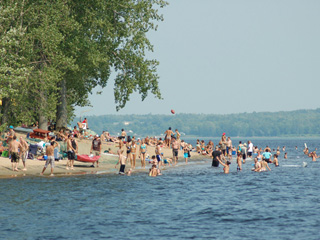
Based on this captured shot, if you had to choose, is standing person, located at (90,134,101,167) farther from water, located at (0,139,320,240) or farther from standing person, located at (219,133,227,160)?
standing person, located at (219,133,227,160)

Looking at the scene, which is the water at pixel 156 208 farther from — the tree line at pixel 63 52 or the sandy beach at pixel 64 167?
the tree line at pixel 63 52

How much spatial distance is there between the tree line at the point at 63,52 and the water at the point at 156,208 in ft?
28.6

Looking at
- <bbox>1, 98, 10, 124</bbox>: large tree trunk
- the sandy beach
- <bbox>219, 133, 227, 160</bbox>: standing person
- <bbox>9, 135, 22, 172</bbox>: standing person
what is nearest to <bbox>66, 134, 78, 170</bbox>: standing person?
the sandy beach

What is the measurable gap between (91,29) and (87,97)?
15331 millimetres

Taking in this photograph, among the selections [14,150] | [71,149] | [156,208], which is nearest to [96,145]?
[71,149]

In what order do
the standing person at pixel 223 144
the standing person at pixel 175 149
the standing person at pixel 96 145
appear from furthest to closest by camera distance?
1. the standing person at pixel 223 144
2. the standing person at pixel 175 149
3. the standing person at pixel 96 145

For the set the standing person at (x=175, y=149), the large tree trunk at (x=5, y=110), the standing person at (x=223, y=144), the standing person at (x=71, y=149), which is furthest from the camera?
the standing person at (x=223, y=144)

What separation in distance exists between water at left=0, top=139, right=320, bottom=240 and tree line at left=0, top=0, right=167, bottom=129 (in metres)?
8.73

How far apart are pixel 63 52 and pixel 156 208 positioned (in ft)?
68.3

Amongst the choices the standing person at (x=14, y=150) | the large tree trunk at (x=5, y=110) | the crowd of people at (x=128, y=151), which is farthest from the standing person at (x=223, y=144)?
the standing person at (x=14, y=150)

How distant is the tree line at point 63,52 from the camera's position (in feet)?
112

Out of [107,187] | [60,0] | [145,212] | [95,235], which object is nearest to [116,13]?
[60,0]

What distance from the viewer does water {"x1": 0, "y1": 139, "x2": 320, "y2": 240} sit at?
665 inches

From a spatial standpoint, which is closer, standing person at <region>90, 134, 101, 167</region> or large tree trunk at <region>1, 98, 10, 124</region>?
standing person at <region>90, 134, 101, 167</region>
